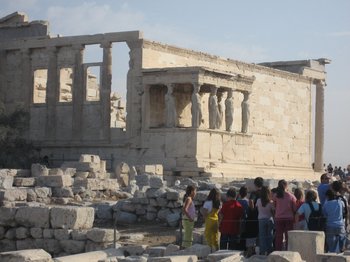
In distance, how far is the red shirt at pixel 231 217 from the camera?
12469 mm

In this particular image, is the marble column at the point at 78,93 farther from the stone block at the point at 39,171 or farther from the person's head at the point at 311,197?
the person's head at the point at 311,197

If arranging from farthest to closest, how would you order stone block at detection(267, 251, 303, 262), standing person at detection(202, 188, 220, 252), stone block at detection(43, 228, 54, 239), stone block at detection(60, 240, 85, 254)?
1. stone block at detection(43, 228, 54, 239)
2. stone block at detection(60, 240, 85, 254)
3. standing person at detection(202, 188, 220, 252)
4. stone block at detection(267, 251, 303, 262)

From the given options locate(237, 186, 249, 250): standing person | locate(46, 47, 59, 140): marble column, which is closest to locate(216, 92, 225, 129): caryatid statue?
locate(46, 47, 59, 140): marble column

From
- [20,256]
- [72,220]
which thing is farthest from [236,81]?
[20,256]

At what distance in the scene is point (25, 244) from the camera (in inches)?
582

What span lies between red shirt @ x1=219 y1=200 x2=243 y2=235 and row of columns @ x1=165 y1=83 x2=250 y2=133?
15.0 metres

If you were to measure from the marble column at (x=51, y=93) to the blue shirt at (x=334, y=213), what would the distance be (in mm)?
→ 19417

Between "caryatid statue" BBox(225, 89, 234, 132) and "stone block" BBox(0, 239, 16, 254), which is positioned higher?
"caryatid statue" BBox(225, 89, 234, 132)

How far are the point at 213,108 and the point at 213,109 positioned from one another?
1.4 inches

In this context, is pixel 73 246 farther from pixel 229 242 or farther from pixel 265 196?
pixel 265 196

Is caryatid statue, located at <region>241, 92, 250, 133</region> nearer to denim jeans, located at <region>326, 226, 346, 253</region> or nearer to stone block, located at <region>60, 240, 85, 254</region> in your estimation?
stone block, located at <region>60, 240, 85, 254</region>

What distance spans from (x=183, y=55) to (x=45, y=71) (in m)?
6.26

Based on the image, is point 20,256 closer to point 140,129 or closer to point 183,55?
point 140,129

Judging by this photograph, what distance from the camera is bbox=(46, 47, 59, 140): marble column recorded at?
1206 inches
